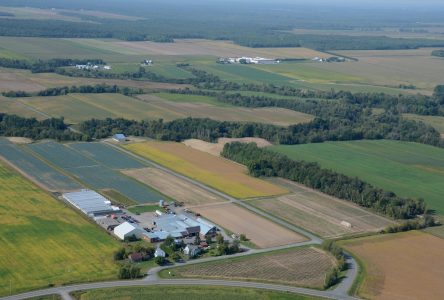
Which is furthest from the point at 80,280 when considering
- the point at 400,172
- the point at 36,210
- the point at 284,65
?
the point at 284,65

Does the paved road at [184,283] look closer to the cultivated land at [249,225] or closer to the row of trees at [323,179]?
the cultivated land at [249,225]

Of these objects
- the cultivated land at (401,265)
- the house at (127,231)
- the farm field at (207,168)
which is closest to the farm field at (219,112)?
the farm field at (207,168)

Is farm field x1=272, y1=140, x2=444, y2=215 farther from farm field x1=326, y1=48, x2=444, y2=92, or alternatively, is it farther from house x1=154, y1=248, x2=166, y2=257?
farm field x1=326, y1=48, x2=444, y2=92

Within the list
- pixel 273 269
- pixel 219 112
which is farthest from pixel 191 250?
pixel 219 112

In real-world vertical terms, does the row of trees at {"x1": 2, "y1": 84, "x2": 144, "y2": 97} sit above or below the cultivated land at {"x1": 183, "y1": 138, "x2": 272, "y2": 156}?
above

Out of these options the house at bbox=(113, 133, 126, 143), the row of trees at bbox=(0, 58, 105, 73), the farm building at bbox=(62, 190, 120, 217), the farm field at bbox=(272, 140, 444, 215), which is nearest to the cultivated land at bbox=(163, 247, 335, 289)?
the farm building at bbox=(62, 190, 120, 217)

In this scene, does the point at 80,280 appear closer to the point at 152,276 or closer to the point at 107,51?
the point at 152,276
